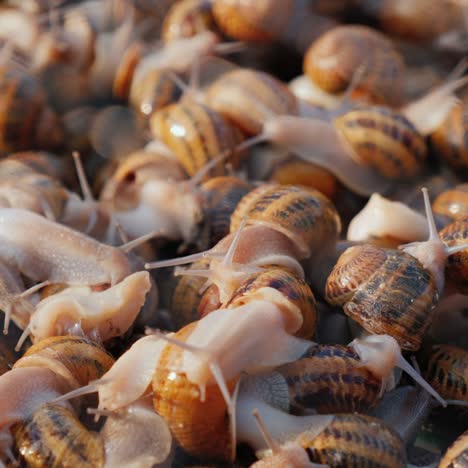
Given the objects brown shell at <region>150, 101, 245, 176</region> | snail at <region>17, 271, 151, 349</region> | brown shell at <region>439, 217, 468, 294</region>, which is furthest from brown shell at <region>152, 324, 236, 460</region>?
brown shell at <region>150, 101, 245, 176</region>

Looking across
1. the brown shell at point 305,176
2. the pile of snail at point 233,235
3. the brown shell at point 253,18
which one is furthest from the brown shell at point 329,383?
the brown shell at point 253,18

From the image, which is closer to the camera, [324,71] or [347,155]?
[347,155]

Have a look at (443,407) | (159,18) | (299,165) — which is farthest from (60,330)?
(159,18)

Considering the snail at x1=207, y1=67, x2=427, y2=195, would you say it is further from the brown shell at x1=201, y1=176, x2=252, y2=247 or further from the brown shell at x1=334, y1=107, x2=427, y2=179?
the brown shell at x1=201, y1=176, x2=252, y2=247

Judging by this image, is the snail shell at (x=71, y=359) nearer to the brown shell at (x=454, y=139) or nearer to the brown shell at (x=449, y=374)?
the brown shell at (x=449, y=374)

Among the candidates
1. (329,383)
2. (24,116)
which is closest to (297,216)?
(329,383)

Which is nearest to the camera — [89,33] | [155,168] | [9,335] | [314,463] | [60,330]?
[314,463]

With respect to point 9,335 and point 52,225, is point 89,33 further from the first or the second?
point 9,335
